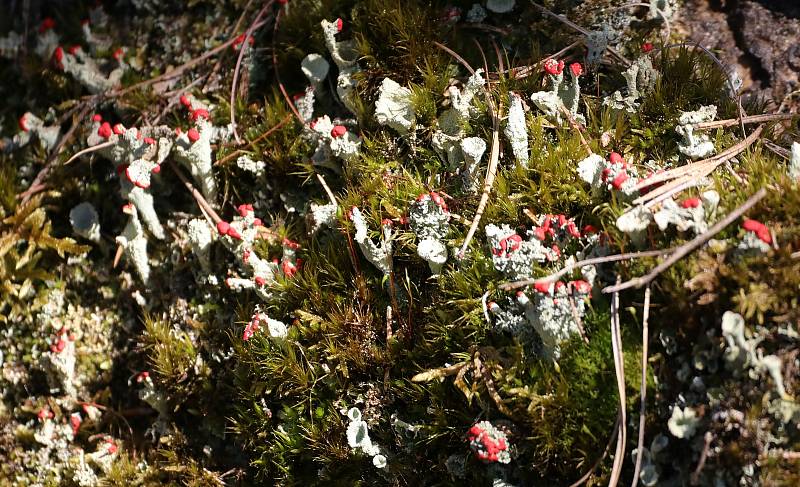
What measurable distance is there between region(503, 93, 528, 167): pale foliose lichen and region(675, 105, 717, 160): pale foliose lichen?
0.65m

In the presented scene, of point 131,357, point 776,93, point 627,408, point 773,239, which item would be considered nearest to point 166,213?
point 131,357

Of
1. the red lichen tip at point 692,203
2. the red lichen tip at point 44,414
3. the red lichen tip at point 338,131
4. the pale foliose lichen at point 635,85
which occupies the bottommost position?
the red lichen tip at point 44,414

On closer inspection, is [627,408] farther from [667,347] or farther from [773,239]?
[773,239]

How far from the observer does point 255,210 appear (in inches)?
131

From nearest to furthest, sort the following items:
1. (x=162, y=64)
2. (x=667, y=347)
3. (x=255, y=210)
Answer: (x=667, y=347) < (x=255, y=210) < (x=162, y=64)

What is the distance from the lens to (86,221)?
3.42 m

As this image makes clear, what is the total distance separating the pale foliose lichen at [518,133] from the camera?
9.16 ft

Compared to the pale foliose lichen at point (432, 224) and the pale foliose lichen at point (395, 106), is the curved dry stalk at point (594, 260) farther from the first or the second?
the pale foliose lichen at point (395, 106)

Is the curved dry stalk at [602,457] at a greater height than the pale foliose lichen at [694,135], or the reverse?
the pale foliose lichen at [694,135]

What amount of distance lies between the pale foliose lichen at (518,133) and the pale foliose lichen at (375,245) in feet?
2.09

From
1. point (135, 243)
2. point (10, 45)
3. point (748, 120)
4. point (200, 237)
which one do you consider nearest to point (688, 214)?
point (748, 120)

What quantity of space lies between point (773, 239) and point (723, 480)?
0.83 m

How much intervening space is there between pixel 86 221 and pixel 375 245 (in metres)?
1.69

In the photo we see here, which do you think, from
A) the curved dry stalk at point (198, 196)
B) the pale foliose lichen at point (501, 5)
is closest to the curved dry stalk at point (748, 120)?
the pale foliose lichen at point (501, 5)
